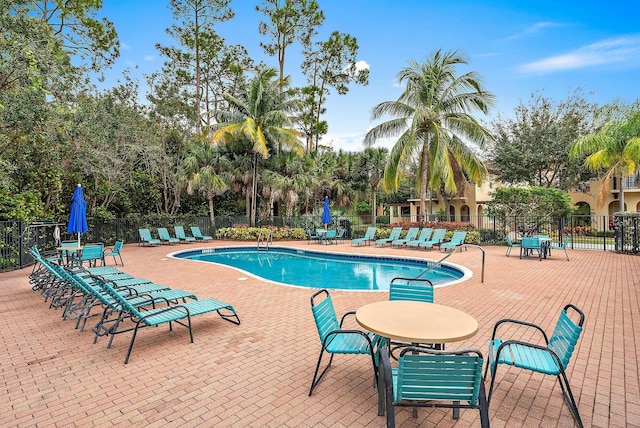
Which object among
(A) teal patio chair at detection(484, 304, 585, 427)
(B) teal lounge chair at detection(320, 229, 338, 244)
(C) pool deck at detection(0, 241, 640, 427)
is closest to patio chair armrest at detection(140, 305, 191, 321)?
(C) pool deck at detection(0, 241, 640, 427)

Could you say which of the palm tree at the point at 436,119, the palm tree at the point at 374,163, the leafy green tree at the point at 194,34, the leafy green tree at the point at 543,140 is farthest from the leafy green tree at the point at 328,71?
the leafy green tree at the point at 543,140

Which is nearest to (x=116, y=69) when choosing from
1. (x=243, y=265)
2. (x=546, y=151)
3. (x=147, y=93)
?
(x=147, y=93)

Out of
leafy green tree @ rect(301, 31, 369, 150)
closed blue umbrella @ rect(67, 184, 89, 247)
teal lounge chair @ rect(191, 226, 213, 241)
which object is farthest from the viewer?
leafy green tree @ rect(301, 31, 369, 150)

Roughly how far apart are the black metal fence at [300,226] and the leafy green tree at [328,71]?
881 centimetres

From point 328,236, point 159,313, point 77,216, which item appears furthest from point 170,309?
point 328,236

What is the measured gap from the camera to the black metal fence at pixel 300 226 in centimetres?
1042

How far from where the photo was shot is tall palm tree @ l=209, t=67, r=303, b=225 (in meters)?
19.3

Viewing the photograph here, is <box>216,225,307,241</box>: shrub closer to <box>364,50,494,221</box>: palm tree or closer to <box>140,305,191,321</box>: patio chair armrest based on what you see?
<box>364,50,494,221</box>: palm tree

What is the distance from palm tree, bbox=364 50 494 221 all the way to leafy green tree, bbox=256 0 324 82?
10661 mm

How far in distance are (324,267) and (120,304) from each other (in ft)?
28.7

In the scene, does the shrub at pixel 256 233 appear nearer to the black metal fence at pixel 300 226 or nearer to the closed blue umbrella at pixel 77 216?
the black metal fence at pixel 300 226

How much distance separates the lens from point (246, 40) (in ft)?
82.9

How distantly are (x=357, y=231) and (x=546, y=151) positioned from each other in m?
14.5

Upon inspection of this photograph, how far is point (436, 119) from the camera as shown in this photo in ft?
55.3
